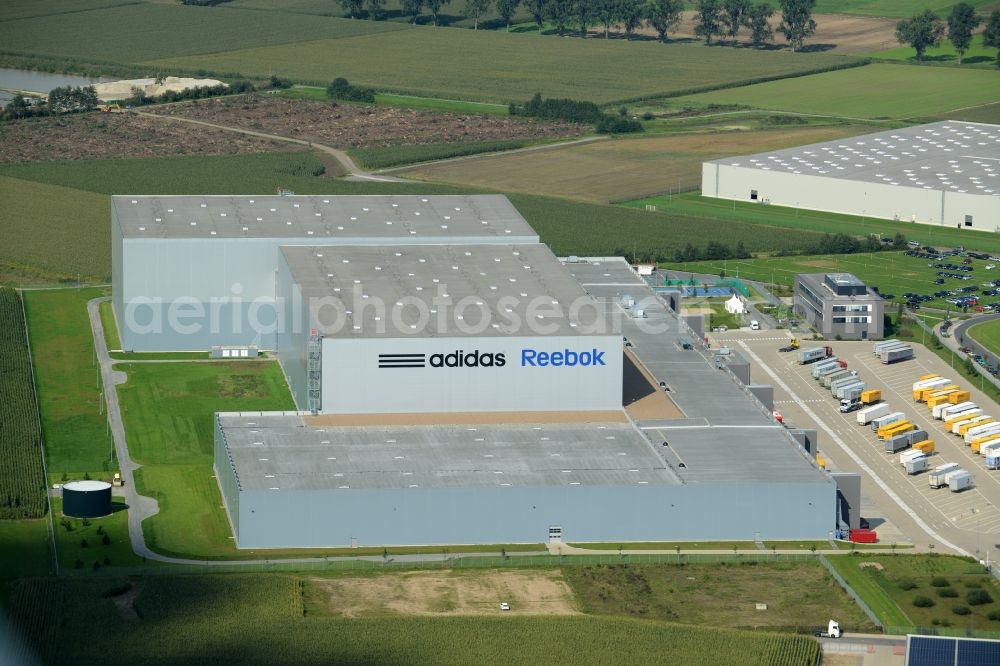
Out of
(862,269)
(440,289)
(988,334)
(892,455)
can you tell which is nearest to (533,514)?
(440,289)

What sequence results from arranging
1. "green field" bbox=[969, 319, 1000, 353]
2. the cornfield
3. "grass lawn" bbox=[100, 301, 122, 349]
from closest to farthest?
the cornfield
"grass lawn" bbox=[100, 301, 122, 349]
"green field" bbox=[969, 319, 1000, 353]

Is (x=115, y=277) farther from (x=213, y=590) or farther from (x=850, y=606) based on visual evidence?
(x=850, y=606)

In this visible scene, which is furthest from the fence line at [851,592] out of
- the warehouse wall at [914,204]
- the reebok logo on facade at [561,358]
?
the warehouse wall at [914,204]

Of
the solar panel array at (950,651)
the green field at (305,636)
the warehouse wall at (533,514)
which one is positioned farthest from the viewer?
the warehouse wall at (533,514)

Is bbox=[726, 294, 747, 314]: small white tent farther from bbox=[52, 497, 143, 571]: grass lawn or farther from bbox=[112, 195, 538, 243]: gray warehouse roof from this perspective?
bbox=[52, 497, 143, 571]: grass lawn

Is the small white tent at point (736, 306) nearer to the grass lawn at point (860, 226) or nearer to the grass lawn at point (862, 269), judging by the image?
the grass lawn at point (862, 269)

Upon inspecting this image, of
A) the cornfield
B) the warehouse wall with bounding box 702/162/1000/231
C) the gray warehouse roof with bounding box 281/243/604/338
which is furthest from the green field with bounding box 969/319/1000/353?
the cornfield
